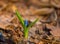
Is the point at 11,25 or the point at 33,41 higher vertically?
the point at 11,25

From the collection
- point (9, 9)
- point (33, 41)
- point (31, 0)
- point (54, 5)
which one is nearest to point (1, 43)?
point (33, 41)

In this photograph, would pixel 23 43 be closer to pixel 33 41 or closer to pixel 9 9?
pixel 33 41

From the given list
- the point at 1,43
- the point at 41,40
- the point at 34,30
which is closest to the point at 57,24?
the point at 34,30

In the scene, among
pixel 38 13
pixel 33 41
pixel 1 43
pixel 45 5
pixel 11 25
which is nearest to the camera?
pixel 1 43

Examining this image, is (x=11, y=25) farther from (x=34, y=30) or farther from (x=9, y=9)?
(x=9, y=9)

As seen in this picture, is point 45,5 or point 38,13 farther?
point 45,5

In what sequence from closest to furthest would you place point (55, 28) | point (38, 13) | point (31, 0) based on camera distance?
point (55, 28) → point (38, 13) → point (31, 0)

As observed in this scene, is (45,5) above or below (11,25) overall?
above

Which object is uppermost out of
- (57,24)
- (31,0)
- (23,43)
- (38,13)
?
(31,0)

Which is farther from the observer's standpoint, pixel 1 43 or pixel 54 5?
pixel 54 5
